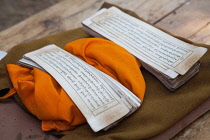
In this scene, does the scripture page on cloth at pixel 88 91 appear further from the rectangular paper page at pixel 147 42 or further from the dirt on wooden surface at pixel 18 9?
the dirt on wooden surface at pixel 18 9

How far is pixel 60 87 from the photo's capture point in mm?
823

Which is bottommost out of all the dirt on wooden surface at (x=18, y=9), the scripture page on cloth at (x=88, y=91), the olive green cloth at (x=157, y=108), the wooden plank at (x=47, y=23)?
the dirt on wooden surface at (x=18, y=9)

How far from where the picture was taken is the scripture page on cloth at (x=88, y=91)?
0.75 meters

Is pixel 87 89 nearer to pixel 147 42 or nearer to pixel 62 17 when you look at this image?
pixel 147 42

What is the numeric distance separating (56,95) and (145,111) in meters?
0.23

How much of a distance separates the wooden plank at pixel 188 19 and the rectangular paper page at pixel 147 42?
19 cm

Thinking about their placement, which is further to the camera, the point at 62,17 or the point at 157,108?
the point at 62,17

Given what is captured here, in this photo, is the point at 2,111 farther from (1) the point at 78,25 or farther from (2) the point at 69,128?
(1) the point at 78,25

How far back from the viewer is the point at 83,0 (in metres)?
1.43

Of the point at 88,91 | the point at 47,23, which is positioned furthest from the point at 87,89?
the point at 47,23

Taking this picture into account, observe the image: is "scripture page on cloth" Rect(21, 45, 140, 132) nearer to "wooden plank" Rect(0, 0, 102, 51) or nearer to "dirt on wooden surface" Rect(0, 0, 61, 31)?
"wooden plank" Rect(0, 0, 102, 51)

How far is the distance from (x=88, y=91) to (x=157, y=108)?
186mm

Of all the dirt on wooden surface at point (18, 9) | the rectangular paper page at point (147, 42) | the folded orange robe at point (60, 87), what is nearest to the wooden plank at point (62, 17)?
the rectangular paper page at point (147, 42)

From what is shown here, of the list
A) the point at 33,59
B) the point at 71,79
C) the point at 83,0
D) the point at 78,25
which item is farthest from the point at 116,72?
the point at 83,0
